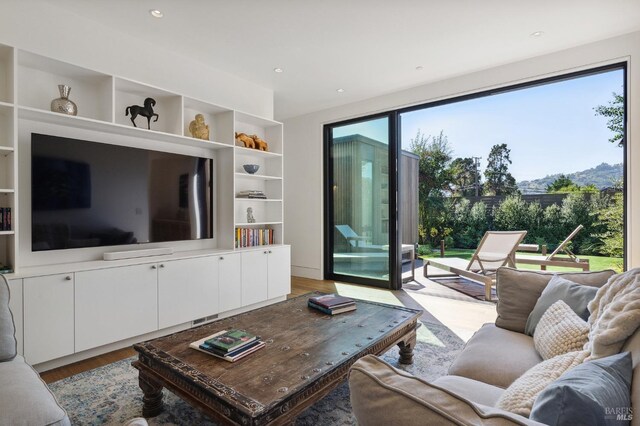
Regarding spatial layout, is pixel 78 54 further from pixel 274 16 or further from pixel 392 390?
pixel 392 390

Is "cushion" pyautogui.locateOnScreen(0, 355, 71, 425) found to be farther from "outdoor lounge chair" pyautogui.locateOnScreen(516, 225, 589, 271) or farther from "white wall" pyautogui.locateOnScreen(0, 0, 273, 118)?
"outdoor lounge chair" pyautogui.locateOnScreen(516, 225, 589, 271)

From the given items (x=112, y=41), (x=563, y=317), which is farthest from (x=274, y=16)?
(x=563, y=317)

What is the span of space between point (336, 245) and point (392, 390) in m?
4.83

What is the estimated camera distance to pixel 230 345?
5.38 feet

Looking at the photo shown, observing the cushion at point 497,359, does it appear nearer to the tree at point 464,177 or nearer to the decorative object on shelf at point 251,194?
the decorative object on shelf at point 251,194

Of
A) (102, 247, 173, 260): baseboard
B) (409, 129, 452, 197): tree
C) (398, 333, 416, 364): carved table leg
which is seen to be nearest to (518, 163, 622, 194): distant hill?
(409, 129, 452, 197): tree

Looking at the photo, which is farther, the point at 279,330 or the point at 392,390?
the point at 279,330

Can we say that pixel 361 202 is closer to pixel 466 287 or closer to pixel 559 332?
pixel 466 287

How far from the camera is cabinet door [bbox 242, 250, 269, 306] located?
12.1 ft

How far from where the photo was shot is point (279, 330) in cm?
198

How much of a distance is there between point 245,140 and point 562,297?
11.0ft

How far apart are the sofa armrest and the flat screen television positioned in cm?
287

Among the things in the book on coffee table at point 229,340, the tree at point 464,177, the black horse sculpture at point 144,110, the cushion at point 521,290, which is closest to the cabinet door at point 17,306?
the book on coffee table at point 229,340

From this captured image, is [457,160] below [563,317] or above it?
above
